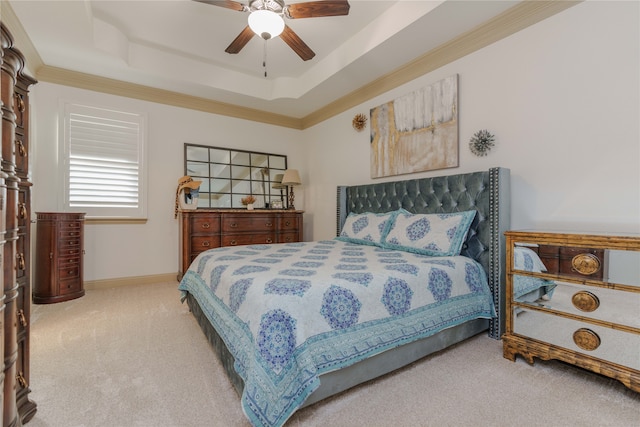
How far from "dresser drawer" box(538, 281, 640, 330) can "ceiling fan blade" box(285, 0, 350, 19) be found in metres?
2.43

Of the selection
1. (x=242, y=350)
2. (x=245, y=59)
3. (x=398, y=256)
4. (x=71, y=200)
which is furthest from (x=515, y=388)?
(x=71, y=200)

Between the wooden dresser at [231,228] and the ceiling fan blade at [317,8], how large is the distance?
256 centimetres

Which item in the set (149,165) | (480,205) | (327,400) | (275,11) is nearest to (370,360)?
(327,400)

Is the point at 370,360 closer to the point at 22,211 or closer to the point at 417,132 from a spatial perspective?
the point at 22,211

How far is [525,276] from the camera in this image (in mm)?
1934

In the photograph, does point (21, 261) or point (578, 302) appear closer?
point (21, 261)

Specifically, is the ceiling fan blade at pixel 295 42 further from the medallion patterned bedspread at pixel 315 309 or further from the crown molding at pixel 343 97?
the medallion patterned bedspread at pixel 315 309

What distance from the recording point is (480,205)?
2506 millimetres

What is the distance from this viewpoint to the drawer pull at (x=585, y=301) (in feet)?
5.34

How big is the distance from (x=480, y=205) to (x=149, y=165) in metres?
4.06

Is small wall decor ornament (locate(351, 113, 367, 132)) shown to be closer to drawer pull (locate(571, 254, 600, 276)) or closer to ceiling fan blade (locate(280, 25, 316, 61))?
ceiling fan blade (locate(280, 25, 316, 61))

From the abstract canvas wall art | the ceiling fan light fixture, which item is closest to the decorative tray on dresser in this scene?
the abstract canvas wall art

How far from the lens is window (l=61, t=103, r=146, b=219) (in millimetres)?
3533

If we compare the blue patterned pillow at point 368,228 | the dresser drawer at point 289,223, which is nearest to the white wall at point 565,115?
the blue patterned pillow at point 368,228
